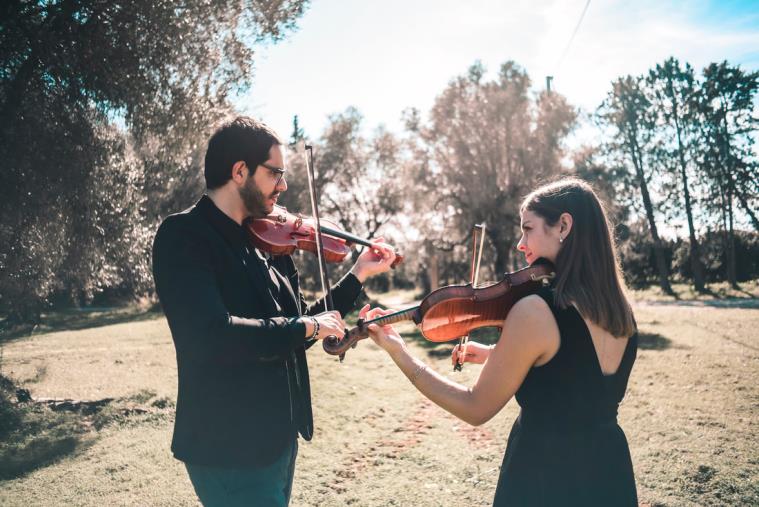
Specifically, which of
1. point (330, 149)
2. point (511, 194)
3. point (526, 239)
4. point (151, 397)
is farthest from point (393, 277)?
point (526, 239)

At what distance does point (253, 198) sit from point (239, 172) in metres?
0.14

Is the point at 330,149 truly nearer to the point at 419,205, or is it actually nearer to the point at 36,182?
the point at 419,205

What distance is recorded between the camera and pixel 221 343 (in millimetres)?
1891

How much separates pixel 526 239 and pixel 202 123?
756 centimetres

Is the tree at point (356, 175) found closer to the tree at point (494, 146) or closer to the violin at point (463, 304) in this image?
the tree at point (494, 146)

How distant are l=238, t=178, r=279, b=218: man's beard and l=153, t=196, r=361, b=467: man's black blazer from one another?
12 cm

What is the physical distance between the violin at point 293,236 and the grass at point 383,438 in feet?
9.95

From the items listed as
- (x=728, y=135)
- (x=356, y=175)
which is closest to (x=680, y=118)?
(x=728, y=135)

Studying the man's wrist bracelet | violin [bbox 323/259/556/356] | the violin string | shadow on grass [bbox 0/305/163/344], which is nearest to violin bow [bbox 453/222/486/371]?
violin [bbox 323/259/556/356]

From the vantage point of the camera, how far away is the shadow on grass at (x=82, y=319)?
1806 centimetres

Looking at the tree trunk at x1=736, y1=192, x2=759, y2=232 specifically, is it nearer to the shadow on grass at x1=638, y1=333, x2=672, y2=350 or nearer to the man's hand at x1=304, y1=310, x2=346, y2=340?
the shadow on grass at x1=638, y1=333, x2=672, y2=350

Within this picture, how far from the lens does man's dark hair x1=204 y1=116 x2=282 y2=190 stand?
2244 mm

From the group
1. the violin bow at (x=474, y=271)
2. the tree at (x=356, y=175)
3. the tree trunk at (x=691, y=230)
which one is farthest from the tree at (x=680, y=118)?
the violin bow at (x=474, y=271)

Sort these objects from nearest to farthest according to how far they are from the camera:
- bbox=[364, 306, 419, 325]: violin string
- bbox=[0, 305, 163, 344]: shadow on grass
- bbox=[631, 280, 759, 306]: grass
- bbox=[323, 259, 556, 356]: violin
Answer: bbox=[323, 259, 556, 356]: violin, bbox=[364, 306, 419, 325]: violin string, bbox=[0, 305, 163, 344]: shadow on grass, bbox=[631, 280, 759, 306]: grass
